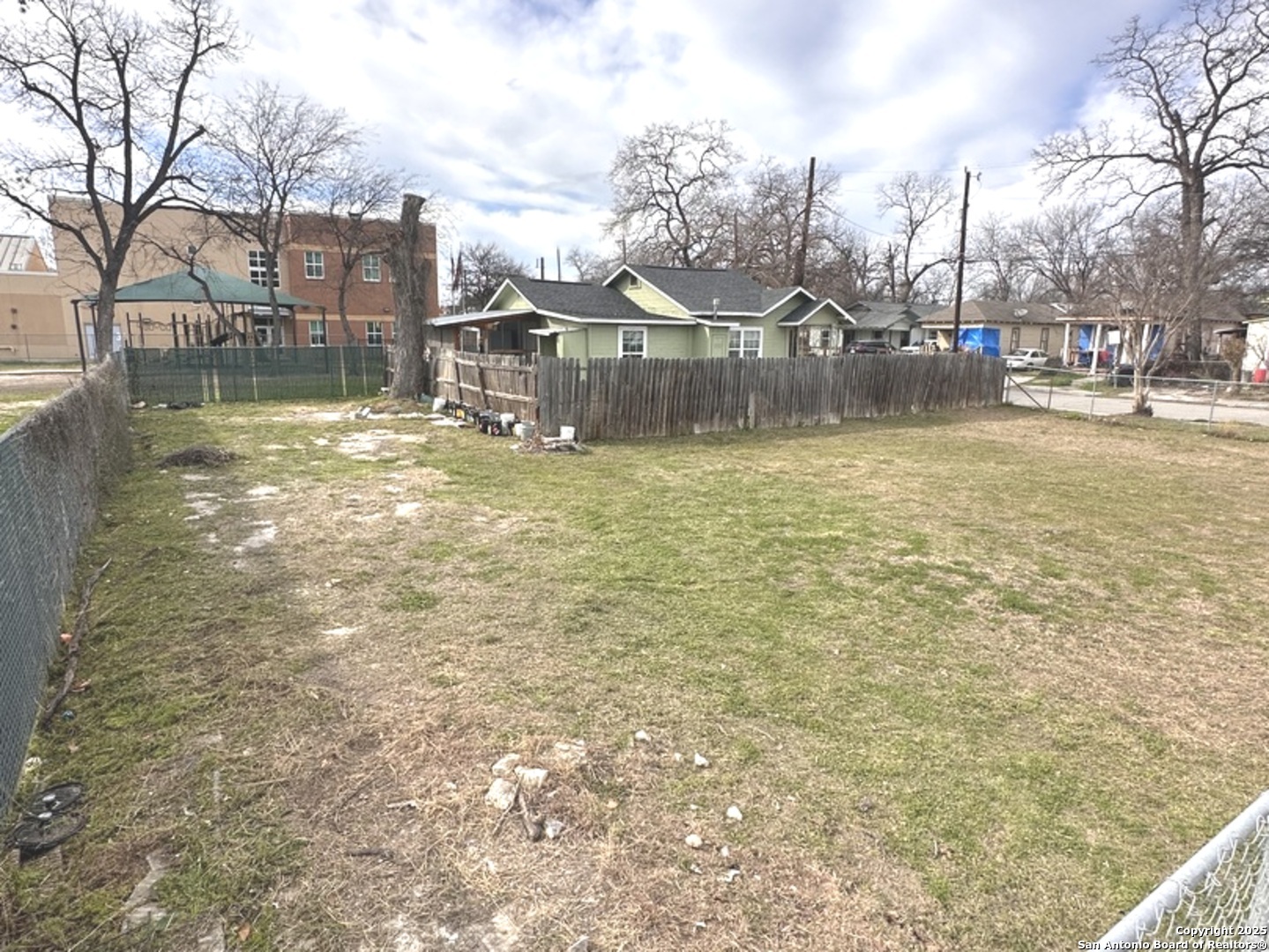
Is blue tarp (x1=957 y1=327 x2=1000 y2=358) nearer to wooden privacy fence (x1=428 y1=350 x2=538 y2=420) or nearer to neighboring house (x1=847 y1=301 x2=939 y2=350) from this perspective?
neighboring house (x1=847 y1=301 x2=939 y2=350)

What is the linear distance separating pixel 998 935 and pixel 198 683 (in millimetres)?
3929

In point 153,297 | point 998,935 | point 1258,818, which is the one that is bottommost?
point 998,935

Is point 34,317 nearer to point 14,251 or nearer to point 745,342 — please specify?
point 14,251

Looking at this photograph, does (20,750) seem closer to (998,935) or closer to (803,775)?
(803,775)

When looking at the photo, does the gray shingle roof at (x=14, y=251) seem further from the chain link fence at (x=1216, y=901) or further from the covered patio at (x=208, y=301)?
the chain link fence at (x=1216, y=901)

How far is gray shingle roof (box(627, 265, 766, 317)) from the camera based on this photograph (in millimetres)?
24047

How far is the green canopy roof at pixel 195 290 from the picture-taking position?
22.0 metres

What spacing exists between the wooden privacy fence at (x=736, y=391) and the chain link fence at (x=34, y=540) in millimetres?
7204

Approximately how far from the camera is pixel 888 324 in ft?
144

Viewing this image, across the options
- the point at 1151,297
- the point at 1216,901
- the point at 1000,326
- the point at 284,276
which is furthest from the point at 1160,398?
the point at 284,276

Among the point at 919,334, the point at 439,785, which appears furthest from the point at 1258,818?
the point at 919,334

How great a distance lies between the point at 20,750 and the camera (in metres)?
2.89

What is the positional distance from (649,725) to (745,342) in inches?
909

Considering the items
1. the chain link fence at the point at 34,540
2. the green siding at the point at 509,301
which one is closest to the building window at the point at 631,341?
the green siding at the point at 509,301
